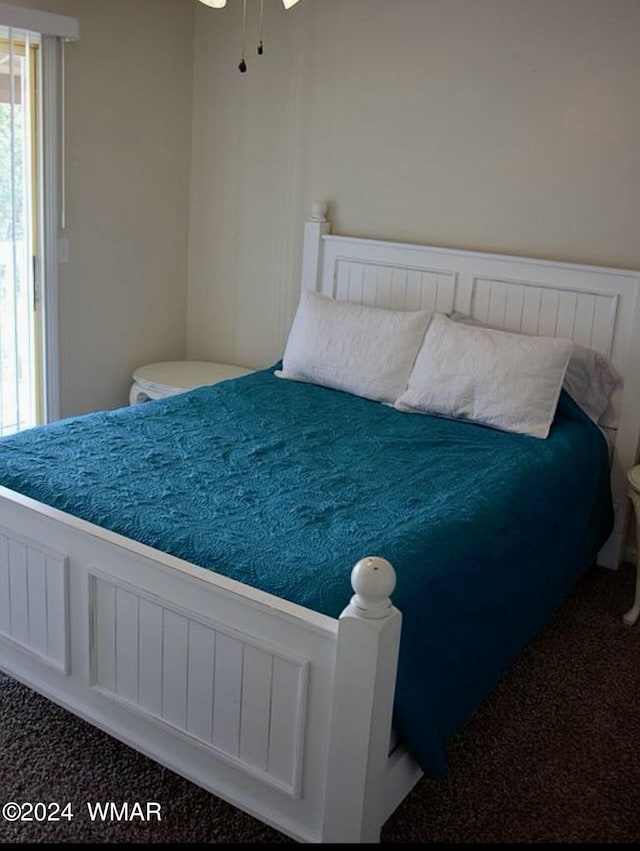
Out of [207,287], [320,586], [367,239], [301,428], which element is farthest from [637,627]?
[207,287]

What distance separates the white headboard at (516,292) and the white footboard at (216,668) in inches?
69.4

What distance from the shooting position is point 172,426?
3023 millimetres

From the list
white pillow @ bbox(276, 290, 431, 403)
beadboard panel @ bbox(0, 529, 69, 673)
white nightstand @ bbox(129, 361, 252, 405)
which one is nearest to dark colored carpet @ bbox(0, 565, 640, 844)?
beadboard panel @ bbox(0, 529, 69, 673)

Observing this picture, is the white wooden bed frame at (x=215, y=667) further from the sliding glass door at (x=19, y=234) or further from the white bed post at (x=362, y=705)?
the sliding glass door at (x=19, y=234)

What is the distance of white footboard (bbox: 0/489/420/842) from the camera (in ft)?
6.05

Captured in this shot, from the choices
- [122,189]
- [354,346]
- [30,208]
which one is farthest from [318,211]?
[30,208]

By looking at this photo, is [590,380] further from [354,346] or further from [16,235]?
[16,235]

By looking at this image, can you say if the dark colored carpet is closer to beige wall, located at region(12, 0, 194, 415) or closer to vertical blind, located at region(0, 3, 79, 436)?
vertical blind, located at region(0, 3, 79, 436)

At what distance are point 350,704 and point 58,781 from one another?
84 centimetres

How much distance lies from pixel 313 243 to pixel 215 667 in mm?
2348

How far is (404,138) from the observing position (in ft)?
12.3

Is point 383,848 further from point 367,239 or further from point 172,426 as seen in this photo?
point 367,239

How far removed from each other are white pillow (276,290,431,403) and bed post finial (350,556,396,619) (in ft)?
5.65

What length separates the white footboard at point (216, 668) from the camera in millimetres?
1844
